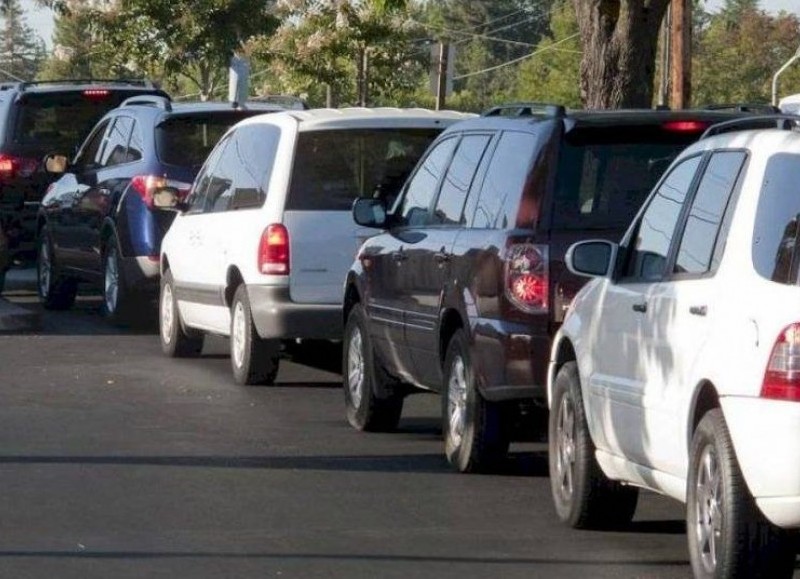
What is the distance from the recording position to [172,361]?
16594 mm

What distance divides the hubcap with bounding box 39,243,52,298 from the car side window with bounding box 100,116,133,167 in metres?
2.08

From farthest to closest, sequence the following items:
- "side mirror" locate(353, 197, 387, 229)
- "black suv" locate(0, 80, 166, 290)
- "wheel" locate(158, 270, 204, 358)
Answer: "black suv" locate(0, 80, 166, 290) → "wheel" locate(158, 270, 204, 358) → "side mirror" locate(353, 197, 387, 229)

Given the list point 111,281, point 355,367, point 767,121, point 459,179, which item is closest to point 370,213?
point 355,367

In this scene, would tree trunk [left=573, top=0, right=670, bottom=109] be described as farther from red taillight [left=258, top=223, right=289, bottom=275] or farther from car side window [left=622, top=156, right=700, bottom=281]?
car side window [left=622, top=156, right=700, bottom=281]

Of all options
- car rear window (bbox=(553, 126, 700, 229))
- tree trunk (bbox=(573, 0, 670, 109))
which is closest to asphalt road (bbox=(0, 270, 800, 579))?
car rear window (bbox=(553, 126, 700, 229))

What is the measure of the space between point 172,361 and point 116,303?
2.74 metres

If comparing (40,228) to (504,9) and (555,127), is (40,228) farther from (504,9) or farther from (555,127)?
(504,9)

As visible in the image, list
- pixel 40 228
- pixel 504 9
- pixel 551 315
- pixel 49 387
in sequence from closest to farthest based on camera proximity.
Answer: pixel 551 315, pixel 49 387, pixel 40 228, pixel 504 9

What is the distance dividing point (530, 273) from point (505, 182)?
0.61m

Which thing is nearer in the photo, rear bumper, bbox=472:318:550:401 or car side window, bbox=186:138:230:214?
rear bumper, bbox=472:318:550:401

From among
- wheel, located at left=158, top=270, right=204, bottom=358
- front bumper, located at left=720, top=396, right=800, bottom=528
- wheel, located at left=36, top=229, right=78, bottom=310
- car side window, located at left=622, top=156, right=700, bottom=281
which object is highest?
car side window, located at left=622, top=156, right=700, bottom=281

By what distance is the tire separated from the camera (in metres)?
10.4

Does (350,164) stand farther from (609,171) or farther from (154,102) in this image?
(154,102)

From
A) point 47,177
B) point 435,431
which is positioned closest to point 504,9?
point 47,177
